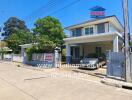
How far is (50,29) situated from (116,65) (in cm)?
1710

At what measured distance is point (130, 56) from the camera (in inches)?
466

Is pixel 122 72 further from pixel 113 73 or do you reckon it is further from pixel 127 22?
pixel 127 22

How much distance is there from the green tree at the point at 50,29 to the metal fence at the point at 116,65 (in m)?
15.5

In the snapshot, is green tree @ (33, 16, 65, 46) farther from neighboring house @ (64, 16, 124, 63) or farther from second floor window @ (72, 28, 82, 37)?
neighboring house @ (64, 16, 124, 63)

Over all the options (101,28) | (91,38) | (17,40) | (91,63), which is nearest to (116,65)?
(91,63)

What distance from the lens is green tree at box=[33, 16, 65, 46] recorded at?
93.2ft

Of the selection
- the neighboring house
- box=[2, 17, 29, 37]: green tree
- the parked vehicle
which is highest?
box=[2, 17, 29, 37]: green tree

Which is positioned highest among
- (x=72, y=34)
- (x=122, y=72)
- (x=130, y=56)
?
(x=72, y=34)

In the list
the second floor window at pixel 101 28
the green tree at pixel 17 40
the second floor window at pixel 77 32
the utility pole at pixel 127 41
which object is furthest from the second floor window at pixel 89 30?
the green tree at pixel 17 40

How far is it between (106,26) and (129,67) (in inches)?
574

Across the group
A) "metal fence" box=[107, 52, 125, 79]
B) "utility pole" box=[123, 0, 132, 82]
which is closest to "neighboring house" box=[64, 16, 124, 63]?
"metal fence" box=[107, 52, 125, 79]

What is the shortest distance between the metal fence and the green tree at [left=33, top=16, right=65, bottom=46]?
50.8ft

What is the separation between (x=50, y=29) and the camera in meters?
28.5

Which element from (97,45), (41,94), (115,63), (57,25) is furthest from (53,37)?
(41,94)
